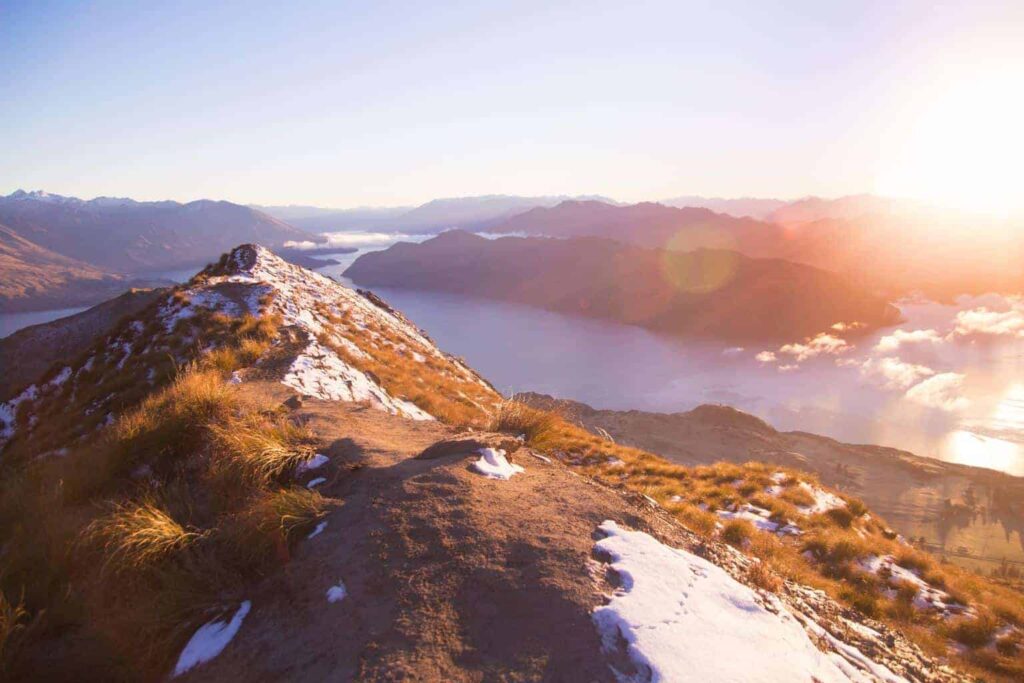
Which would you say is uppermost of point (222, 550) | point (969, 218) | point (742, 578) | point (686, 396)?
point (969, 218)

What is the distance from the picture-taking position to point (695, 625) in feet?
10.6

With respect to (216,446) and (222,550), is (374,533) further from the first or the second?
(216,446)

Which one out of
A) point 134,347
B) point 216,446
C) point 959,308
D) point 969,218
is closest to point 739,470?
point 216,446

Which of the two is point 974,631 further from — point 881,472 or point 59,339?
point 881,472

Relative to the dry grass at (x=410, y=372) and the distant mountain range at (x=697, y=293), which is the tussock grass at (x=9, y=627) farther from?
the distant mountain range at (x=697, y=293)

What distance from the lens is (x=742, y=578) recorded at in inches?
171

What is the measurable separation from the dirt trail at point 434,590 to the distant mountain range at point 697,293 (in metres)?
160

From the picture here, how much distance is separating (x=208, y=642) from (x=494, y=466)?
292cm

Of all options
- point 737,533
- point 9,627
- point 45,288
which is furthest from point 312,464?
point 45,288

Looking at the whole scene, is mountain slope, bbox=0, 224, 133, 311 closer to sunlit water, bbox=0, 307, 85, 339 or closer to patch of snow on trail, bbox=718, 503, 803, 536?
sunlit water, bbox=0, 307, 85, 339

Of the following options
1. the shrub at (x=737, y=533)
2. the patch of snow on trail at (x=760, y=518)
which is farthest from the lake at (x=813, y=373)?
the shrub at (x=737, y=533)

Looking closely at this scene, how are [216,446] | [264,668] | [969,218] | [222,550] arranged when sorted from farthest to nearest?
1. [969,218]
2. [216,446]
3. [222,550]
4. [264,668]

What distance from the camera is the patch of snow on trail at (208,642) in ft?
9.89

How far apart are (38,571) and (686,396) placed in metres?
113
